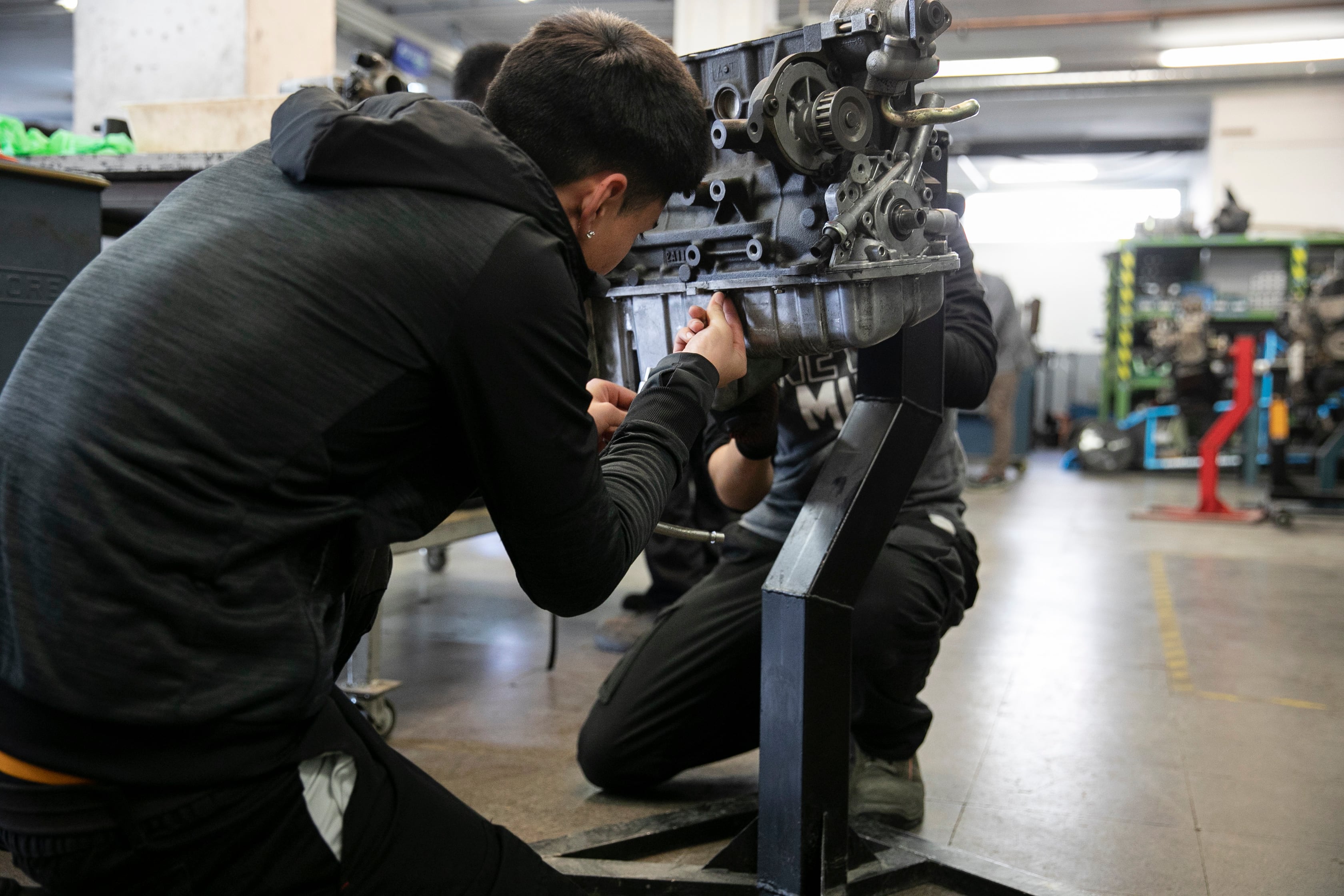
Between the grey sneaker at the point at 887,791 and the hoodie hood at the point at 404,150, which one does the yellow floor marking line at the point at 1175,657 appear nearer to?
the grey sneaker at the point at 887,791

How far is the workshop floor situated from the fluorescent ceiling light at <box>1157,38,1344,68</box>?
6993 mm

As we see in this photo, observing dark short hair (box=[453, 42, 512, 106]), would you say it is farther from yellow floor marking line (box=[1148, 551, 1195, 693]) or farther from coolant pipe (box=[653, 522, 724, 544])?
yellow floor marking line (box=[1148, 551, 1195, 693])

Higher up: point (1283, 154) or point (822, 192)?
point (1283, 154)

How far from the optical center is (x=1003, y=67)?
32.8ft

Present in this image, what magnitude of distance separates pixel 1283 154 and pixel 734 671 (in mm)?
11240

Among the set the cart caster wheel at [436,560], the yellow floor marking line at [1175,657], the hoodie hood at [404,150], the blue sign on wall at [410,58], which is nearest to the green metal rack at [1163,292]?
the yellow floor marking line at [1175,657]

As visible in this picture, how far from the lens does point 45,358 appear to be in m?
0.82

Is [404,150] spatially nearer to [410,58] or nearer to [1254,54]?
[410,58]

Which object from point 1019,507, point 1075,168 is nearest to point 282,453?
point 1019,507

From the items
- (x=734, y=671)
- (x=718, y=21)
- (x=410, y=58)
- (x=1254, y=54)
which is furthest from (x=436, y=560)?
(x=1254, y=54)

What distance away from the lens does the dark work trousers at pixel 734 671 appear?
1799 millimetres

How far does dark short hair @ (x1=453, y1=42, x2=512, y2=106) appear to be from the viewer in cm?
272

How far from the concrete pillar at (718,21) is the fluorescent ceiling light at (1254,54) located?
16.5 feet

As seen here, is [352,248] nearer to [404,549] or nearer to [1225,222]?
[404,549]
